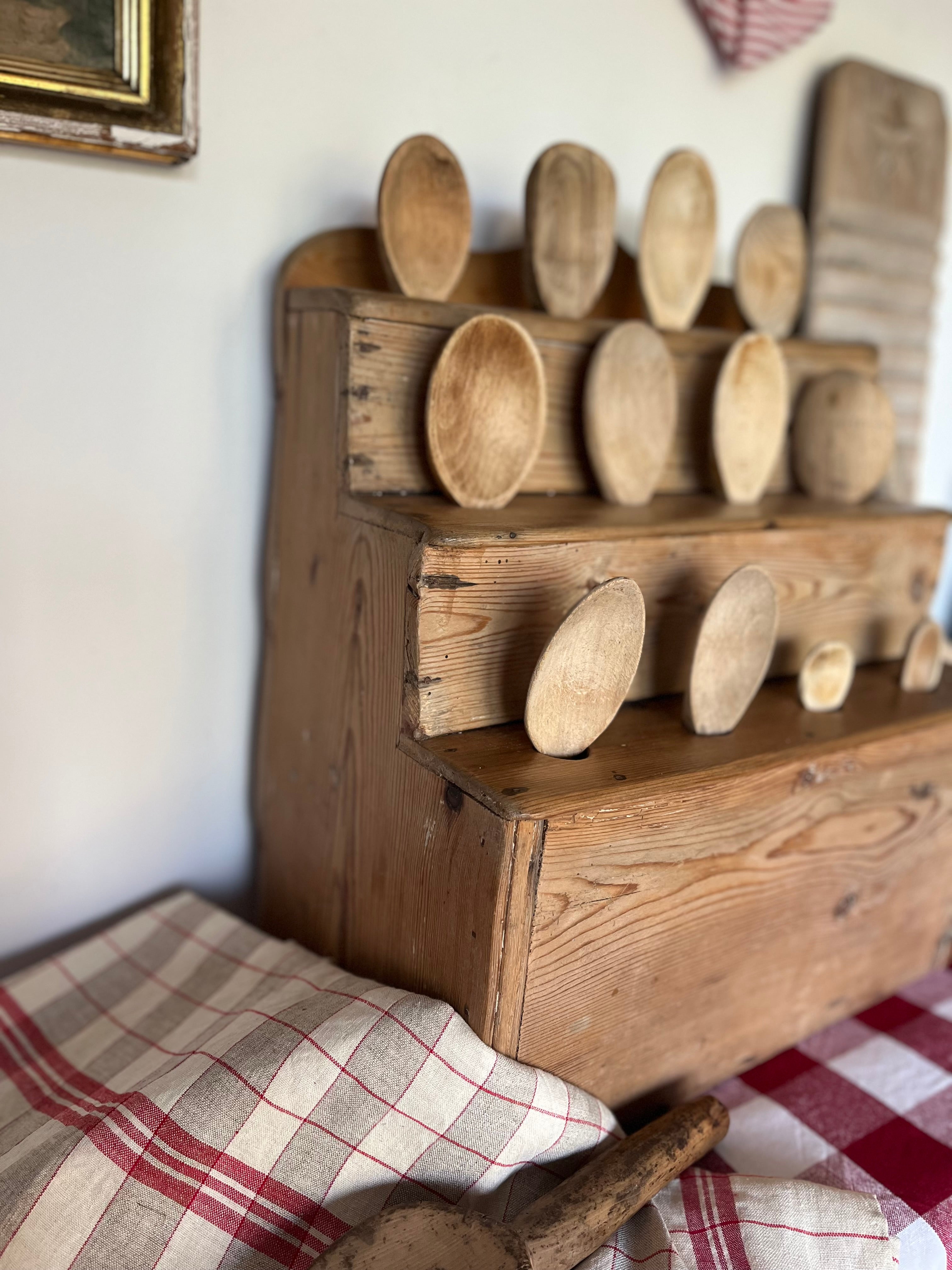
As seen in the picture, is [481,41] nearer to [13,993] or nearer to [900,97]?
[900,97]

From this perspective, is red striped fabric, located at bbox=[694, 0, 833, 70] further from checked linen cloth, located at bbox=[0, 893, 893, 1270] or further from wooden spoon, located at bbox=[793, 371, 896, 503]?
checked linen cloth, located at bbox=[0, 893, 893, 1270]

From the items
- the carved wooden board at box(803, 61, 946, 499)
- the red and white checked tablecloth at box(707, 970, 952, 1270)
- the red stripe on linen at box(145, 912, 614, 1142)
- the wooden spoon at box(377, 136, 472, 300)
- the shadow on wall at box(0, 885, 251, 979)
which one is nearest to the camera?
the red stripe on linen at box(145, 912, 614, 1142)

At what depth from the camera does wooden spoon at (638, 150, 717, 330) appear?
1.26 metres

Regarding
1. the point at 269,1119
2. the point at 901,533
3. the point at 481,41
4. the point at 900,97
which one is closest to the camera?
the point at 269,1119

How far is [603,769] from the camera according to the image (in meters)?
0.94

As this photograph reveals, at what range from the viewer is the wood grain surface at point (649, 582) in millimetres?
943

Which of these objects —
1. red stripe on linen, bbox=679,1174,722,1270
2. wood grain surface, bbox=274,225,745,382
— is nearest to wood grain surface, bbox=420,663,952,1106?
red stripe on linen, bbox=679,1174,722,1270

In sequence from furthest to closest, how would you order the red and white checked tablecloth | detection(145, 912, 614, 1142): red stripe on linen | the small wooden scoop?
1. the red and white checked tablecloth
2. detection(145, 912, 614, 1142): red stripe on linen
3. the small wooden scoop

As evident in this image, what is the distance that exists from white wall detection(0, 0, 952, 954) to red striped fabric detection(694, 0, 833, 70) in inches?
2.1

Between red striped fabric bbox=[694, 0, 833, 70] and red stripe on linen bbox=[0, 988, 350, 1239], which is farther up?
red striped fabric bbox=[694, 0, 833, 70]

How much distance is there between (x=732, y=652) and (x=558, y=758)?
0.82 feet

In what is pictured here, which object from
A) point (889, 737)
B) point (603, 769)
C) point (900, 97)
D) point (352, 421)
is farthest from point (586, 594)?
point (900, 97)

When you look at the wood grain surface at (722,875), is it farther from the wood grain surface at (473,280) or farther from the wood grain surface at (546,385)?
the wood grain surface at (473,280)

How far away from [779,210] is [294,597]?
35.7 inches
